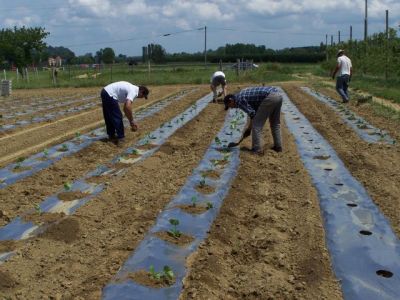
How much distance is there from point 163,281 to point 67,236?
137cm

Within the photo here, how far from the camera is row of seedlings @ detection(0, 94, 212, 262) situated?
4.57 m

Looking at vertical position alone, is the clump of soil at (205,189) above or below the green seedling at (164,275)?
above

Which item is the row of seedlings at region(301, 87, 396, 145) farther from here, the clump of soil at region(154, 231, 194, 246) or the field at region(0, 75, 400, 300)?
the clump of soil at region(154, 231, 194, 246)

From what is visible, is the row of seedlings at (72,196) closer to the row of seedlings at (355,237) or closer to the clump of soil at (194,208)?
the clump of soil at (194,208)

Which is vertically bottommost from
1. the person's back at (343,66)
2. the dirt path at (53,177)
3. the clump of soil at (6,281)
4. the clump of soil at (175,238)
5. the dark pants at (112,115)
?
the clump of soil at (6,281)

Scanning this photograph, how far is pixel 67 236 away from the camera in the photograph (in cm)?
443

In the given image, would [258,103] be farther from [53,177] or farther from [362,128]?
[362,128]

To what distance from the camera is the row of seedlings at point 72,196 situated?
4566 mm

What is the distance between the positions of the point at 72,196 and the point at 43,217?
0.73 m

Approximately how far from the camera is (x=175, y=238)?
14.1ft

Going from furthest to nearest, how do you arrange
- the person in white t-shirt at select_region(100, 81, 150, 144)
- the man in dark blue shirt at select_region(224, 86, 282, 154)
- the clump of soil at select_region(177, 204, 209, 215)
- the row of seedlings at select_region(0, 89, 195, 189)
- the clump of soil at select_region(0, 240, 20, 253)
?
the person in white t-shirt at select_region(100, 81, 150, 144) → the man in dark blue shirt at select_region(224, 86, 282, 154) → the row of seedlings at select_region(0, 89, 195, 189) → the clump of soil at select_region(177, 204, 209, 215) → the clump of soil at select_region(0, 240, 20, 253)

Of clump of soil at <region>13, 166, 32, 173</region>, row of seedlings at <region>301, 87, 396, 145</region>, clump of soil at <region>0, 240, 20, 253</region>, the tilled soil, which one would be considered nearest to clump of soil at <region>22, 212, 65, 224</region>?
clump of soil at <region>0, 240, 20, 253</region>

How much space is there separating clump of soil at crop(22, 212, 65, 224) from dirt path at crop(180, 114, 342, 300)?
163 cm


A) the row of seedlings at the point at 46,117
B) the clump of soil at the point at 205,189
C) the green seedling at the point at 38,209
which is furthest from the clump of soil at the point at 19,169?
the row of seedlings at the point at 46,117
